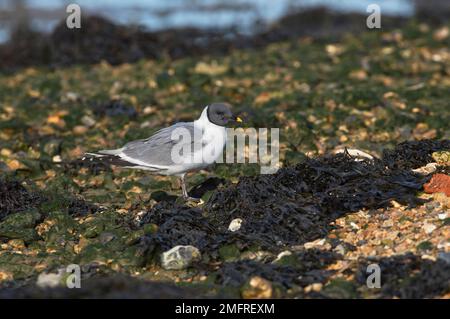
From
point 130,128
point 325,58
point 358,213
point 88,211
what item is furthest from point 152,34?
point 358,213

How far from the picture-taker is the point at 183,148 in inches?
233

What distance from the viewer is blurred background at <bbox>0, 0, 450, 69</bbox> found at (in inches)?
496

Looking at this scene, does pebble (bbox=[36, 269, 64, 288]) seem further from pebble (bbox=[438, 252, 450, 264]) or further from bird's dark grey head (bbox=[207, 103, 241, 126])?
pebble (bbox=[438, 252, 450, 264])

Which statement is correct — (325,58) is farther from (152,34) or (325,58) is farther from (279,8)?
(279,8)

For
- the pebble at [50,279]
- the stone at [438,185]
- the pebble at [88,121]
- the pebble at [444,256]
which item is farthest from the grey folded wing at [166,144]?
the pebble at [88,121]

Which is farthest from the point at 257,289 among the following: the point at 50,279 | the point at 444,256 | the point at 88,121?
the point at 88,121

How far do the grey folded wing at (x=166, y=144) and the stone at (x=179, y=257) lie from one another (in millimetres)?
1235

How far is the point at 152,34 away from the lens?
13.2m

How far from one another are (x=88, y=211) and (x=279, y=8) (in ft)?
36.7

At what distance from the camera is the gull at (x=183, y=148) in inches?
233

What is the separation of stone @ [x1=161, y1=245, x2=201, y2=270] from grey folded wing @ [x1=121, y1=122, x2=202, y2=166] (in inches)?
48.6

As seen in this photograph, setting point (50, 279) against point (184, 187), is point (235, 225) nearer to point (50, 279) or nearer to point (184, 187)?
point (184, 187)

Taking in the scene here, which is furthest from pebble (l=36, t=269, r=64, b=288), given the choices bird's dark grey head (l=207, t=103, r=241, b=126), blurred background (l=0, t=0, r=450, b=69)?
blurred background (l=0, t=0, r=450, b=69)

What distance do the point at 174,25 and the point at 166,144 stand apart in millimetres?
9395
